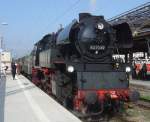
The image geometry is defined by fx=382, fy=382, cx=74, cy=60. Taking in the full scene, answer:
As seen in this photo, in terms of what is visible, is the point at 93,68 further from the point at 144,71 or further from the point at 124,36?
the point at 144,71

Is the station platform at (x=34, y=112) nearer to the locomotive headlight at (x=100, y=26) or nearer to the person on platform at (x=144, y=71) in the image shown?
the locomotive headlight at (x=100, y=26)

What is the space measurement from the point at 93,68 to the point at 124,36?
6.55 feet

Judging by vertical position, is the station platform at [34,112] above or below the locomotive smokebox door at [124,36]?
below

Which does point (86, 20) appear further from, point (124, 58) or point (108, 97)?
point (108, 97)

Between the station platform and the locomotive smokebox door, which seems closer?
the station platform

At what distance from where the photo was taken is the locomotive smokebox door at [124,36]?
1425cm

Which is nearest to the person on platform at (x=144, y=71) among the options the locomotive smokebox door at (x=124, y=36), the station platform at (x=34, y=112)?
the station platform at (x=34, y=112)

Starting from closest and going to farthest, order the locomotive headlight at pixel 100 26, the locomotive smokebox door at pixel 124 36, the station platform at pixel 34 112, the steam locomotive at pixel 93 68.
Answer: the station platform at pixel 34 112
the steam locomotive at pixel 93 68
the locomotive headlight at pixel 100 26
the locomotive smokebox door at pixel 124 36

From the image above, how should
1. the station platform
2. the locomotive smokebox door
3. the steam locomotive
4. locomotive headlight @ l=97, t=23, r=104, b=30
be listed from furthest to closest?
the locomotive smokebox door
locomotive headlight @ l=97, t=23, r=104, b=30
the steam locomotive
the station platform

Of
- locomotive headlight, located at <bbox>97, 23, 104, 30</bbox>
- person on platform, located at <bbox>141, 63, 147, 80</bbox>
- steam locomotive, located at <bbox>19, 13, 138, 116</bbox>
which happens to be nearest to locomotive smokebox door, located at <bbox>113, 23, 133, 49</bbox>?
steam locomotive, located at <bbox>19, 13, 138, 116</bbox>

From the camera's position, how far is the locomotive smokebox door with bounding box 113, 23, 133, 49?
1425 centimetres

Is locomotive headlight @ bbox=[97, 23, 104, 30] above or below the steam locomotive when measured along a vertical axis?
above

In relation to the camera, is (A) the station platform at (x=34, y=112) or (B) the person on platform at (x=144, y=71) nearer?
(A) the station platform at (x=34, y=112)

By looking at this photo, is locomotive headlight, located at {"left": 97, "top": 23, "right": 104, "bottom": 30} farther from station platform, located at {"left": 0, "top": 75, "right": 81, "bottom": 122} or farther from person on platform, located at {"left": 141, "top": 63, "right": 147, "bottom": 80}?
person on platform, located at {"left": 141, "top": 63, "right": 147, "bottom": 80}
